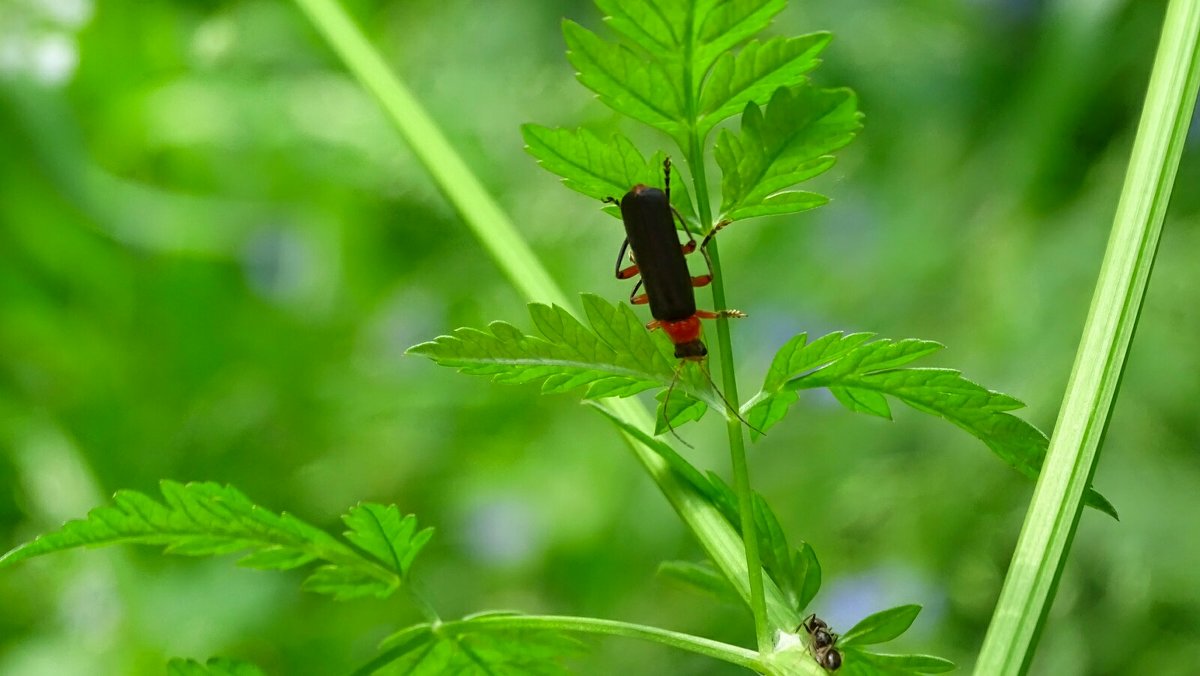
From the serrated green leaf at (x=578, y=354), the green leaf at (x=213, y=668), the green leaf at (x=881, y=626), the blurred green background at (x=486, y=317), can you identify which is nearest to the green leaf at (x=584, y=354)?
the serrated green leaf at (x=578, y=354)

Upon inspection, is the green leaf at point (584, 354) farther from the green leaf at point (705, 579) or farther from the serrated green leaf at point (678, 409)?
the green leaf at point (705, 579)

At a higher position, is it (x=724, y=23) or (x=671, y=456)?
(x=724, y=23)

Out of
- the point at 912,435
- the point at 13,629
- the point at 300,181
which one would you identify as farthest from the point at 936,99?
the point at 13,629

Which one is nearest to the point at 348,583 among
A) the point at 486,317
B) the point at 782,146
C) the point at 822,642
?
the point at 822,642

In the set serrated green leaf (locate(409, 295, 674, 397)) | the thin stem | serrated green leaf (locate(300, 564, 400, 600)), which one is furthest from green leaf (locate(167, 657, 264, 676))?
serrated green leaf (locate(409, 295, 674, 397))

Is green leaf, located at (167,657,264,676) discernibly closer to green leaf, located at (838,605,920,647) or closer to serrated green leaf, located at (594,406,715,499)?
serrated green leaf, located at (594,406,715,499)

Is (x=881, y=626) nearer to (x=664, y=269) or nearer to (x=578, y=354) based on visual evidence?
(x=578, y=354)

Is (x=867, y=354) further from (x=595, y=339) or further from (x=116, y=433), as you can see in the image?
(x=116, y=433)
